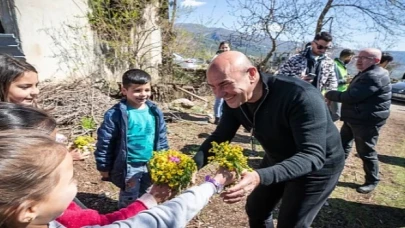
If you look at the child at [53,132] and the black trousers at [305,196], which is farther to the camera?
the black trousers at [305,196]

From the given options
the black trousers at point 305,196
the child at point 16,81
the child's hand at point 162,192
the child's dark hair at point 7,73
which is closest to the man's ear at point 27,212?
the child's hand at point 162,192

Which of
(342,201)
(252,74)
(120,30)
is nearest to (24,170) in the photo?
(252,74)

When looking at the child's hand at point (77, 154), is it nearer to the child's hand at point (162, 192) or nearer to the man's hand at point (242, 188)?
Result: the child's hand at point (162, 192)

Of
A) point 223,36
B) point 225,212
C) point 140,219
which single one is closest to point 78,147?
point 140,219

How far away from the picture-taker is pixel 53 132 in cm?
148

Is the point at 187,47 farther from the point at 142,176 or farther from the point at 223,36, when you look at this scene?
the point at 142,176

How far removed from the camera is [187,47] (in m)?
9.36

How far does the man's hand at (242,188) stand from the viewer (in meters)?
1.62

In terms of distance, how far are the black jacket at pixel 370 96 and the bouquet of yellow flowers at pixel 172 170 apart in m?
2.94

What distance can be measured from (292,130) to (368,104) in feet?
8.25

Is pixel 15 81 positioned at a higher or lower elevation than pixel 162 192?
higher

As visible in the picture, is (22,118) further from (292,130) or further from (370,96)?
(370,96)

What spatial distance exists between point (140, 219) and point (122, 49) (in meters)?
7.41

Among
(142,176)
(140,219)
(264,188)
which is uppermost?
(140,219)
